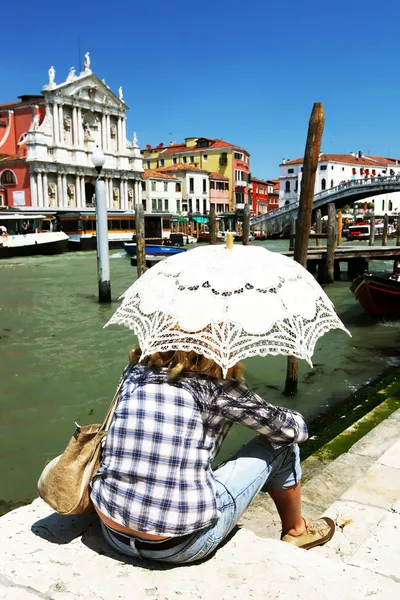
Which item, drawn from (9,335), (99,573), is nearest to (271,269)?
(99,573)

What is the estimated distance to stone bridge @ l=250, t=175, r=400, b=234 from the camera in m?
42.5

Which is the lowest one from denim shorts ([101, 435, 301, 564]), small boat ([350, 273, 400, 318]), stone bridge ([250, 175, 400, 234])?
small boat ([350, 273, 400, 318])

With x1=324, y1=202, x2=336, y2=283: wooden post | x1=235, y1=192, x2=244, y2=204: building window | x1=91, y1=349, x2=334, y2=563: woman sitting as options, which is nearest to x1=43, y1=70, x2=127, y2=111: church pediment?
x1=235, y1=192, x2=244, y2=204: building window

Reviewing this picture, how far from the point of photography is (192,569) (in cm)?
184

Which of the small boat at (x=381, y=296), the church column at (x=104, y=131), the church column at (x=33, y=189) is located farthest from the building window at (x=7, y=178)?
the small boat at (x=381, y=296)

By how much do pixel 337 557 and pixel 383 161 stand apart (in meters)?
83.5

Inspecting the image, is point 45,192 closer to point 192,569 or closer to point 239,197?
point 239,197

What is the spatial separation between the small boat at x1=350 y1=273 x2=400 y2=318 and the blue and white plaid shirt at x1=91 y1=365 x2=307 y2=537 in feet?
31.7

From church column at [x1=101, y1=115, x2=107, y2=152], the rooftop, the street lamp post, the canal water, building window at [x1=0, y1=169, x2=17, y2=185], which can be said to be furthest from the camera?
the rooftop

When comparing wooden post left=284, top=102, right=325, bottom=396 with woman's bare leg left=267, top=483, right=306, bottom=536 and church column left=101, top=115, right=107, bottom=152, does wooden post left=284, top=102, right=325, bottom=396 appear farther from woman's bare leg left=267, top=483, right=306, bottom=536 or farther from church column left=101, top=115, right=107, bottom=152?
church column left=101, top=115, right=107, bottom=152

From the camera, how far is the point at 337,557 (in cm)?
236

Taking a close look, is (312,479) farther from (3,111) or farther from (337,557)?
(3,111)

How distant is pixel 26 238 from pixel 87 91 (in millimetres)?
20152

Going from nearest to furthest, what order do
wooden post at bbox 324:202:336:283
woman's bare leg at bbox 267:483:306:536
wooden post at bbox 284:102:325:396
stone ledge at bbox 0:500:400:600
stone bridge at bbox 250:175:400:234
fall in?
stone ledge at bbox 0:500:400:600 → woman's bare leg at bbox 267:483:306:536 → wooden post at bbox 284:102:325:396 → wooden post at bbox 324:202:336:283 → stone bridge at bbox 250:175:400:234
